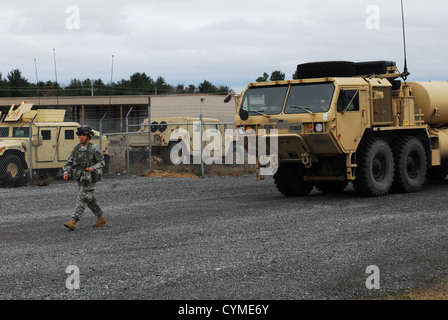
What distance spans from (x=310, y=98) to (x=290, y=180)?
261 cm

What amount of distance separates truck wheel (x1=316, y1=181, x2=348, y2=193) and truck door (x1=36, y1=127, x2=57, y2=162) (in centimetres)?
897

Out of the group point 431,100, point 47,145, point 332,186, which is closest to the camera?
point 431,100

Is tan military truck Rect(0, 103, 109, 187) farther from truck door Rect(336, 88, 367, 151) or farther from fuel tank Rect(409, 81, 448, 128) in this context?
fuel tank Rect(409, 81, 448, 128)

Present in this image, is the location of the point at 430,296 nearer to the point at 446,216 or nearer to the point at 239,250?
the point at 239,250

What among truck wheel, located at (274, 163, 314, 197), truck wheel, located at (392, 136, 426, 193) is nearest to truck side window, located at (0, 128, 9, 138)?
truck wheel, located at (274, 163, 314, 197)

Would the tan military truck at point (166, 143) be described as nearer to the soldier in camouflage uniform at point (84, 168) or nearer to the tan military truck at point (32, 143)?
the tan military truck at point (32, 143)

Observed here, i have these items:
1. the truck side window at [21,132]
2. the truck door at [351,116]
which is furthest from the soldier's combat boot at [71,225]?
the truck side window at [21,132]

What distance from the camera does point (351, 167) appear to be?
15445 millimetres

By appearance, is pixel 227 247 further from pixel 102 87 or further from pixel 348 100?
pixel 102 87

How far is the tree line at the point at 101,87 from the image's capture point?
64.5 meters

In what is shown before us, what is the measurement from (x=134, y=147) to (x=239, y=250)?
1825 cm

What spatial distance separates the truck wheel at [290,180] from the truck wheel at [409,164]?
2.27m

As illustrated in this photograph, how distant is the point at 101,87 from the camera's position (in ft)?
235

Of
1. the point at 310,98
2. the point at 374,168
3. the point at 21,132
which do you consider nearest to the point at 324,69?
the point at 310,98
